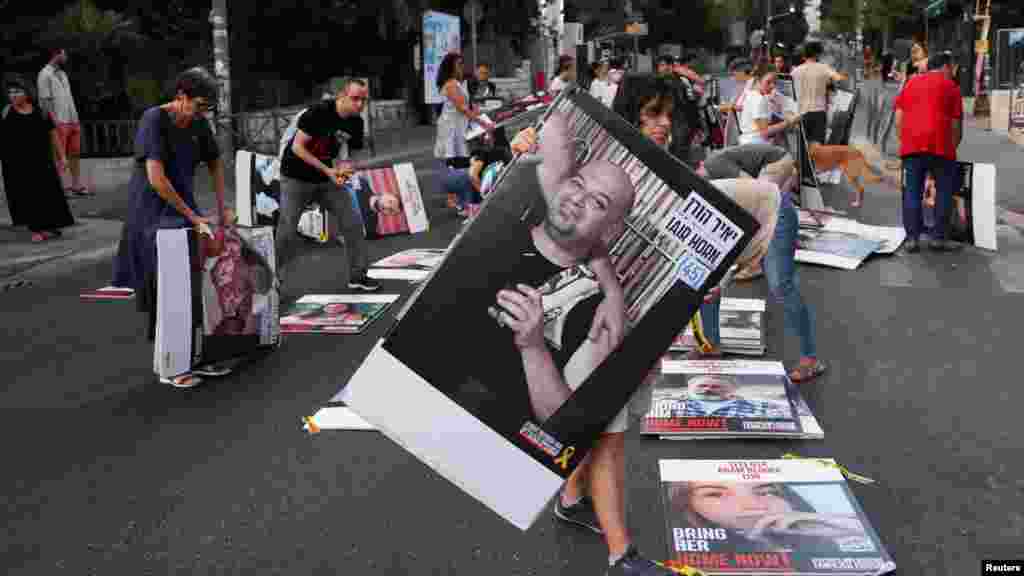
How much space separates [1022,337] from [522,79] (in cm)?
3708

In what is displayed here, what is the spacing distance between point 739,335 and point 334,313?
2.95m

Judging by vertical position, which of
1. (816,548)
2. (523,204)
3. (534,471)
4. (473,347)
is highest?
(523,204)

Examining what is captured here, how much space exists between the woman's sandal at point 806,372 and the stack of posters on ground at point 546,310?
3.07 meters

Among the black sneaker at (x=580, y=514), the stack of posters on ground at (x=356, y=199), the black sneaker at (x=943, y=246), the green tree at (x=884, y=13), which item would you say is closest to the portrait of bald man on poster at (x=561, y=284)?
the black sneaker at (x=580, y=514)

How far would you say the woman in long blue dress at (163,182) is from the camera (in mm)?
5762

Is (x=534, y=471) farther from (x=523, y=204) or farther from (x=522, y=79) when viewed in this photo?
(x=522, y=79)

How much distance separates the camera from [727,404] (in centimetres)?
517

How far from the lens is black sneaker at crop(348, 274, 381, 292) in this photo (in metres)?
8.23

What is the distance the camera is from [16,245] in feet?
34.9

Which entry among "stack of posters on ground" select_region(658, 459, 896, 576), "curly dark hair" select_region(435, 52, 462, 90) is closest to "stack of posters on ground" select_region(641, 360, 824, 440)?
"stack of posters on ground" select_region(658, 459, 896, 576)

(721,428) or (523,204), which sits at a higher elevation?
(523,204)

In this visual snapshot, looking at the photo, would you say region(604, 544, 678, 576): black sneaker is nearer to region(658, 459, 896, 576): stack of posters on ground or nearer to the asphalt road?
region(658, 459, 896, 576): stack of posters on ground

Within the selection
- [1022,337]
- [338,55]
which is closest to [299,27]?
[338,55]

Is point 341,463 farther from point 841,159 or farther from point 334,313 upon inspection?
point 841,159
